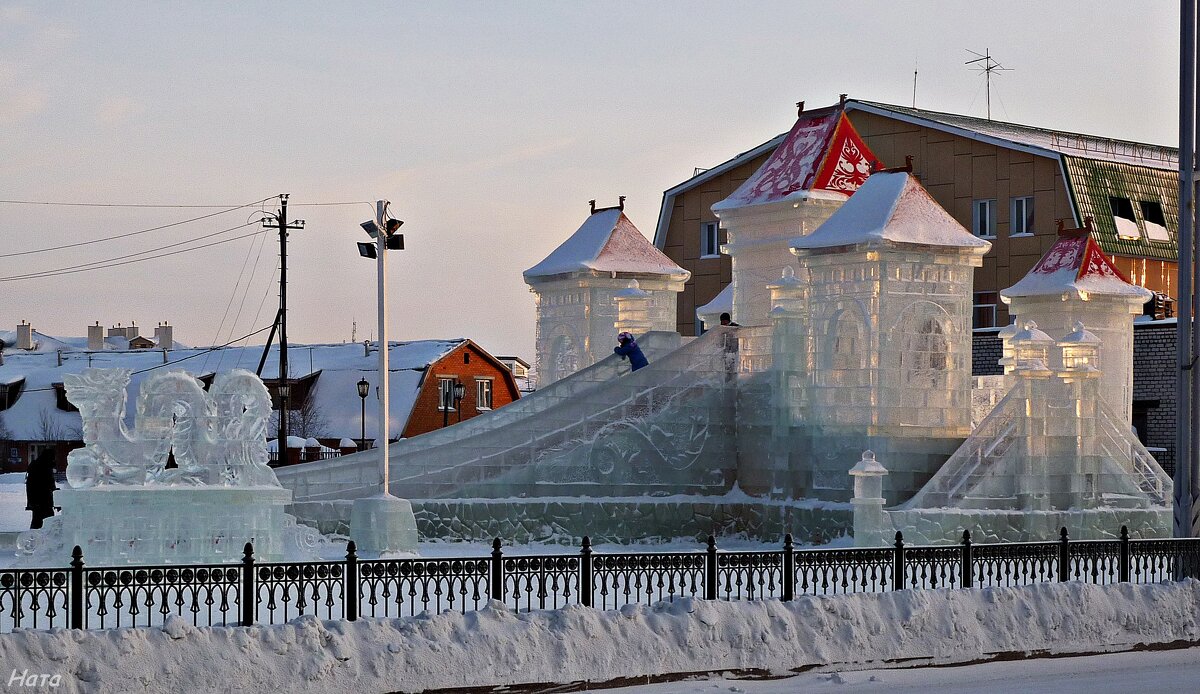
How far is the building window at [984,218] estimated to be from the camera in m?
44.2

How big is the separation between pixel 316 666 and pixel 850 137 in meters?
20.2

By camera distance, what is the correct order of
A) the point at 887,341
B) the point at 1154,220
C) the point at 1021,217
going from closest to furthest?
the point at 887,341
the point at 1021,217
the point at 1154,220

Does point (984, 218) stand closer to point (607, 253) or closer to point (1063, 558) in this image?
point (607, 253)

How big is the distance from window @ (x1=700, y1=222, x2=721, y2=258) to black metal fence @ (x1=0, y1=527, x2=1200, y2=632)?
32.1 m

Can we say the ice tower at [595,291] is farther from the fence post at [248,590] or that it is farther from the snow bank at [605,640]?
the fence post at [248,590]

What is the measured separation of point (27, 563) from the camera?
18938mm

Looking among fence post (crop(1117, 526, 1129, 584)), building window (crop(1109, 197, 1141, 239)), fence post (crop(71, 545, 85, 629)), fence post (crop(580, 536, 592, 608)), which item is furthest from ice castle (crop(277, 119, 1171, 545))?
building window (crop(1109, 197, 1141, 239))

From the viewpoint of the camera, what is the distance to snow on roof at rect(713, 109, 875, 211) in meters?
29.7

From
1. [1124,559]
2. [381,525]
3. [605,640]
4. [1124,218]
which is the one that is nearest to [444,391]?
[1124,218]

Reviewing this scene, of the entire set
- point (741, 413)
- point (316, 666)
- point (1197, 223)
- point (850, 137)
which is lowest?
point (316, 666)

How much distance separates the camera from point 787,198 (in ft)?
96.6

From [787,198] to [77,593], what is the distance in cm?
1911

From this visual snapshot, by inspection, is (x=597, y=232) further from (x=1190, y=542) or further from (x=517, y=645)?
(x=517, y=645)

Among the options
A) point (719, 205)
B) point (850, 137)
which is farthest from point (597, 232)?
point (850, 137)
